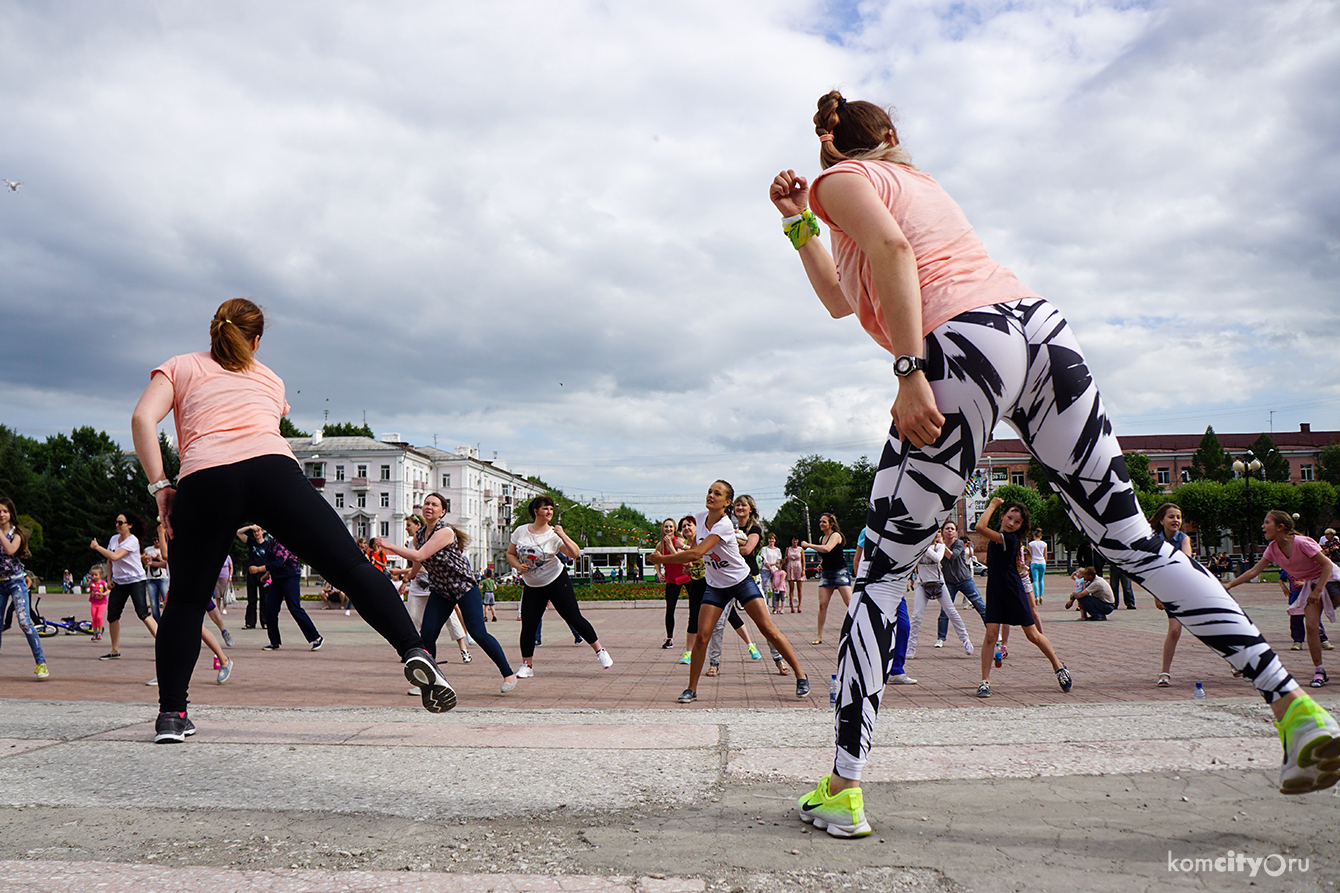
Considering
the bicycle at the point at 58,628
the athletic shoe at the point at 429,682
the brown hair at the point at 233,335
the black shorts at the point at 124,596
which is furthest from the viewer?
the bicycle at the point at 58,628

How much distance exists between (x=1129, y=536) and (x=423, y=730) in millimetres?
3534

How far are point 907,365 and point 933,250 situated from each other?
41 cm

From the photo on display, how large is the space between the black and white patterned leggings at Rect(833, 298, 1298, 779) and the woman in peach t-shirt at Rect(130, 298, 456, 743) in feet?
5.56

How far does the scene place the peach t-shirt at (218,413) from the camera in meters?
3.64

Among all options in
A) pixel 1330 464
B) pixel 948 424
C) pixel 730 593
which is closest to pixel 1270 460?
pixel 1330 464

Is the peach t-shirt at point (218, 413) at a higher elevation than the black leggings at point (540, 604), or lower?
higher

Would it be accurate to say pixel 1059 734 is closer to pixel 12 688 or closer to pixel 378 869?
pixel 378 869

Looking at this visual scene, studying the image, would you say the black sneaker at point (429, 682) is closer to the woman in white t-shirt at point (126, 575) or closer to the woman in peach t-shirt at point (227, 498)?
the woman in peach t-shirt at point (227, 498)

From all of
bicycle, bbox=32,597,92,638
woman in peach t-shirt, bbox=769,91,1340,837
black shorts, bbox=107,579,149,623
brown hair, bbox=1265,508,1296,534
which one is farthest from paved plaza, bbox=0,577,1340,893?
bicycle, bbox=32,597,92,638

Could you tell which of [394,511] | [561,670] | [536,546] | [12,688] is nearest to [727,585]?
[536,546]

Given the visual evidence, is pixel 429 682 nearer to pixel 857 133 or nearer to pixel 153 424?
pixel 153 424

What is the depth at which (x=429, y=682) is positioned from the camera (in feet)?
10.9

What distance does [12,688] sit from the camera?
7.58 meters

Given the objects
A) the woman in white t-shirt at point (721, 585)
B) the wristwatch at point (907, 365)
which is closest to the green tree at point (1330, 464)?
the woman in white t-shirt at point (721, 585)
